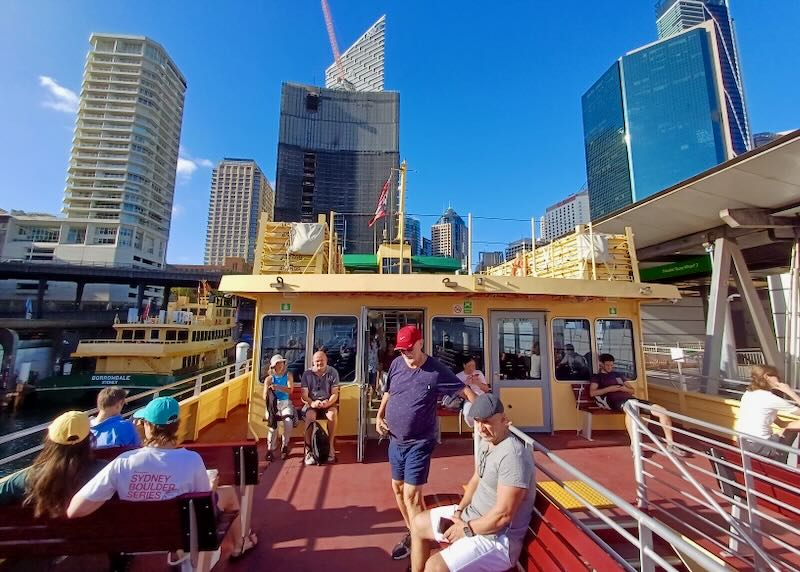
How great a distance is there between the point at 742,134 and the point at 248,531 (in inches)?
5996

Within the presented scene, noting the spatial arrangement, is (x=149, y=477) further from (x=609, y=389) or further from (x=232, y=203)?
(x=232, y=203)

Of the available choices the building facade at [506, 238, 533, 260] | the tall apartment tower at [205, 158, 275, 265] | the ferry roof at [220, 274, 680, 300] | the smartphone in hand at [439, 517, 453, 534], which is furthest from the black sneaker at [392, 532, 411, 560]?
the tall apartment tower at [205, 158, 275, 265]

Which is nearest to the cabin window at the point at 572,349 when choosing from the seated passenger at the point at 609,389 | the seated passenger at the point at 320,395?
the seated passenger at the point at 609,389

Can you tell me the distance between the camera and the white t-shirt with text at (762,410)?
346cm

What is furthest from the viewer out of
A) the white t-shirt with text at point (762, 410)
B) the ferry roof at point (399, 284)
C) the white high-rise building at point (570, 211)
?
the white high-rise building at point (570, 211)

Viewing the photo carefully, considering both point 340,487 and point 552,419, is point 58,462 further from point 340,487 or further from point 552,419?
point 552,419

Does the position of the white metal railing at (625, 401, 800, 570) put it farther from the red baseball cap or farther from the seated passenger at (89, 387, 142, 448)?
the seated passenger at (89, 387, 142, 448)

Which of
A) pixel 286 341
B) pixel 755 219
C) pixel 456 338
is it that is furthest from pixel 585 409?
Result: pixel 755 219

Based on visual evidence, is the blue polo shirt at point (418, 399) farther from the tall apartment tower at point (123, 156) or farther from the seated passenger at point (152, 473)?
the tall apartment tower at point (123, 156)

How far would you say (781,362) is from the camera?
939 cm

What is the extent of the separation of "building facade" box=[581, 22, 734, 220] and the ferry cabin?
90016 mm

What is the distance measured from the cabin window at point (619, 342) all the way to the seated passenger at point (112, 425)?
6.43 m

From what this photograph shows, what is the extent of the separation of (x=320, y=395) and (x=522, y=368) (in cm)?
330

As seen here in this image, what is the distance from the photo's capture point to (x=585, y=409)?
555cm
